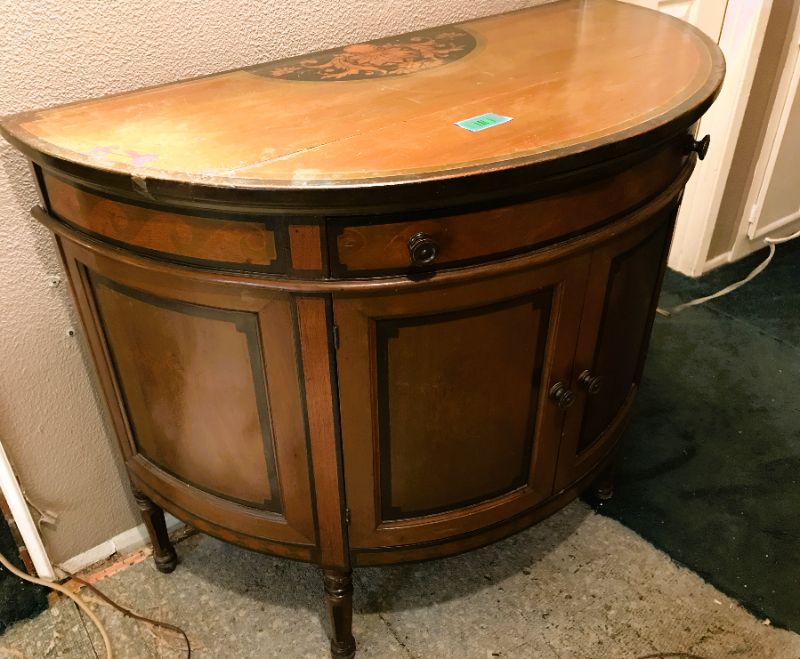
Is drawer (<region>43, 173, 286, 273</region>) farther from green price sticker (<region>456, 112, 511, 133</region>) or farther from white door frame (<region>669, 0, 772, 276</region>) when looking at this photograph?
white door frame (<region>669, 0, 772, 276</region>)

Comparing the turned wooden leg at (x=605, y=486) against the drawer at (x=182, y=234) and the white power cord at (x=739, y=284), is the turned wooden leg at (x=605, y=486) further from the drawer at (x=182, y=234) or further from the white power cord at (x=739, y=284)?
the drawer at (x=182, y=234)

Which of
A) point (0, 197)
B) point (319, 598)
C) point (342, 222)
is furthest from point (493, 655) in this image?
point (0, 197)

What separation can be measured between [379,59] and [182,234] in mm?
530

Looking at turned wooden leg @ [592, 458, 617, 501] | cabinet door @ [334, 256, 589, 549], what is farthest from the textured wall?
turned wooden leg @ [592, 458, 617, 501]

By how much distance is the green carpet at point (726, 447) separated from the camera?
1.39m

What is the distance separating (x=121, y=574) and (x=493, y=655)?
734 mm

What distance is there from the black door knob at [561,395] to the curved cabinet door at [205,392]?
1.19 feet

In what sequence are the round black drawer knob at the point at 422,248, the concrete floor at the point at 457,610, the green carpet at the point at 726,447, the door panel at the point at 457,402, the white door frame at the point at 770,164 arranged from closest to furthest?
the round black drawer knob at the point at 422,248, the door panel at the point at 457,402, the concrete floor at the point at 457,610, the green carpet at the point at 726,447, the white door frame at the point at 770,164

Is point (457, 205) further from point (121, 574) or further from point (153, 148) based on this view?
point (121, 574)

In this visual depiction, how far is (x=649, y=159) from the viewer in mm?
961

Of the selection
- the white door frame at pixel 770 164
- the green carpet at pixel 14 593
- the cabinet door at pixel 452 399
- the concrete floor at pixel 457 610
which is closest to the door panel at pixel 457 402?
the cabinet door at pixel 452 399

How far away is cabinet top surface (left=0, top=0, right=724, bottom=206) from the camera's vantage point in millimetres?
812

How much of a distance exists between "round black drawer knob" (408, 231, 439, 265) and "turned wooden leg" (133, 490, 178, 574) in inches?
29.6

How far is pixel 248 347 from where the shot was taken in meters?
0.92
